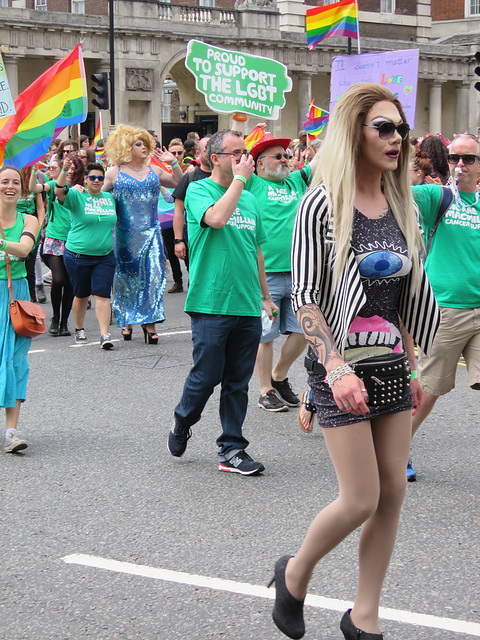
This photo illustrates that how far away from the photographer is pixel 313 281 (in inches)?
129

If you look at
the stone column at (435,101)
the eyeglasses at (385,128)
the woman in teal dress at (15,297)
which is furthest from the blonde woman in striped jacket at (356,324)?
the stone column at (435,101)

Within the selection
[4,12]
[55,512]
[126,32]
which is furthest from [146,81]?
[55,512]

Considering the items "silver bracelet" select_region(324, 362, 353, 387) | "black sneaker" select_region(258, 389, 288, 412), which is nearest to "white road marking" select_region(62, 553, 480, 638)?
"silver bracelet" select_region(324, 362, 353, 387)

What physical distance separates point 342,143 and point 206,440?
136 inches

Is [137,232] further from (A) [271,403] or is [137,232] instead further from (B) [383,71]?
(A) [271,403]

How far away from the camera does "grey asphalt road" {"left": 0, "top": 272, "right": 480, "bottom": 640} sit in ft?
12.1

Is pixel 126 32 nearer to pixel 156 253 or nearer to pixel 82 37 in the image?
pixel 82 37

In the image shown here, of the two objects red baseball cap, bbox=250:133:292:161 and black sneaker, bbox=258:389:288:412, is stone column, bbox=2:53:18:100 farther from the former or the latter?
black sneaker, bbox=258:389:288:412

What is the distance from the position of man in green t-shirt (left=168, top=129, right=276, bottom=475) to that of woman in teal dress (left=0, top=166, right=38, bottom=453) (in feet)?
3.62

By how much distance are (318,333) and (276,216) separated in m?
4.28

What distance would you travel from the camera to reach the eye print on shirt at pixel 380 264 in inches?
128

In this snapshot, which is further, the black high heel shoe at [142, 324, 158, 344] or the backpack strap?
the black high heel shoe at [142, 324, 158, 344]

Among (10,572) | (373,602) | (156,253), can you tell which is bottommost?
(10,572)

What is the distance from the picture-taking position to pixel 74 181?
10531 millimetres
